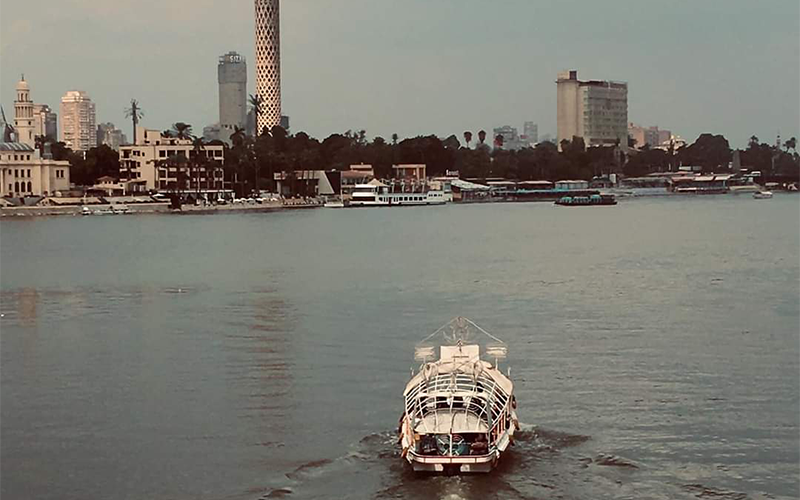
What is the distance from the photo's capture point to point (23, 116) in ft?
402

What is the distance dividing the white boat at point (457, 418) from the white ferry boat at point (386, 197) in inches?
4176

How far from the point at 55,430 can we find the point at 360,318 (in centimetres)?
1255

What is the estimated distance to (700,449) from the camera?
17.4 metres

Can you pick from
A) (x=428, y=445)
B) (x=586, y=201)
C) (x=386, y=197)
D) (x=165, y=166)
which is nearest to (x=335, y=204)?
(x=386, y=197)

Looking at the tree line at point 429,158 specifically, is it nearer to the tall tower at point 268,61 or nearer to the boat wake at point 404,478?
the tall tower at point 268,61

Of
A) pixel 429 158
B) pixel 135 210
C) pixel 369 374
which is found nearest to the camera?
pixel 369 374

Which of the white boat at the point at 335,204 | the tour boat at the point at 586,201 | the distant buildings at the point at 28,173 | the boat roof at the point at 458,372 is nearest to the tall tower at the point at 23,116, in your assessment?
the distant buildings at the point at 28,173

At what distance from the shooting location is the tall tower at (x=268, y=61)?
160125 millimetres

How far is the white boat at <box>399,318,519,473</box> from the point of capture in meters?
15.6

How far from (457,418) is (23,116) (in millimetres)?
114738

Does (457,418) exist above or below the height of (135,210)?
above

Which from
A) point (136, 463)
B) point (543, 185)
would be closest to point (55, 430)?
point (136, 463)

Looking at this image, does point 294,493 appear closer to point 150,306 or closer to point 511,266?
point 150,306

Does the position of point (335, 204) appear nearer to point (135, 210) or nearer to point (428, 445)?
point (135, 210)
